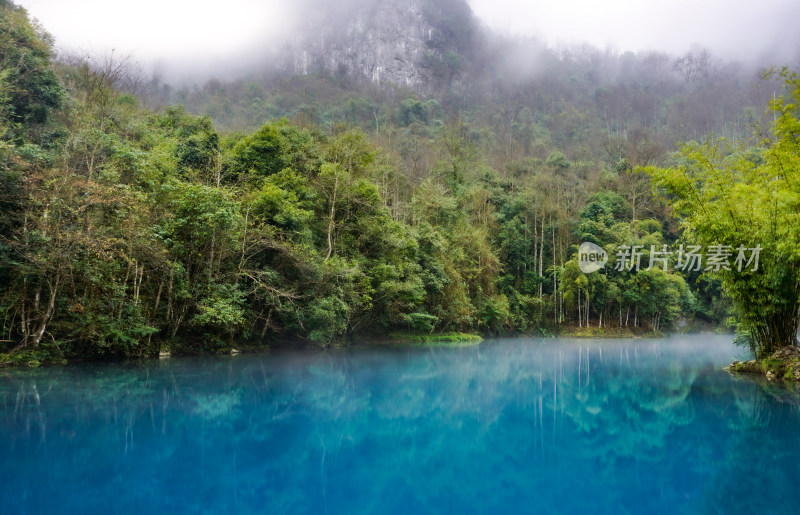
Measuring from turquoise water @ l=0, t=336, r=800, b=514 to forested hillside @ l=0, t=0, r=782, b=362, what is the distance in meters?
2.56

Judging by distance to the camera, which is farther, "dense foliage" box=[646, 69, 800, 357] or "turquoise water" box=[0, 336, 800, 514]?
"dense foliage" box=[646, 69, 800, 357]

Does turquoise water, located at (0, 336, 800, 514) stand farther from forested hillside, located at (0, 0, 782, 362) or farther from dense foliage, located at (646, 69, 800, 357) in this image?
forested hillside, located at (0, 0, 782, 362)

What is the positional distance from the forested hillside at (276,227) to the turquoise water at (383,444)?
256 cm

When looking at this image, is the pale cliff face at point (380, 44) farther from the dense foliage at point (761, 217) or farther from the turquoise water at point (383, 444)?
the turquoise water at point (383, 444)

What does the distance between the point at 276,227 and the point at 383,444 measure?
11122mm

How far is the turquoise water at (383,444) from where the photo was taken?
407 centimetres

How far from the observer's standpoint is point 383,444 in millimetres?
5855

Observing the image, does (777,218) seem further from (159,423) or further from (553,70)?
(553,70)

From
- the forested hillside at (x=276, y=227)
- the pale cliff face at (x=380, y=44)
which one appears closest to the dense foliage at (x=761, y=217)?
the forested hillside at (x=276, y=227)

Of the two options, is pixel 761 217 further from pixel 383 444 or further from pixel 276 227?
pixel 276 227

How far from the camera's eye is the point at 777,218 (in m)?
10.0

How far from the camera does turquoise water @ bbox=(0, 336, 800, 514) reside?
407cm

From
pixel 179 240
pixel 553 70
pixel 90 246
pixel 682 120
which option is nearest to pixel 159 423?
pixel 90 246

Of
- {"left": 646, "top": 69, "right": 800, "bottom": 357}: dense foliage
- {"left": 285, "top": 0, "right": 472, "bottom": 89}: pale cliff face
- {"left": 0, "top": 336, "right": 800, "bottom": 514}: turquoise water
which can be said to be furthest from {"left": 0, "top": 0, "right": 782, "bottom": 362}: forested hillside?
{"left": 285, "top": 0, "right": 472, "bottom": 89}: pale cliff face
